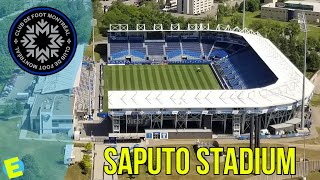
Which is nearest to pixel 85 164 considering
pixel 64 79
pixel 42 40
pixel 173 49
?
pixel 64 79

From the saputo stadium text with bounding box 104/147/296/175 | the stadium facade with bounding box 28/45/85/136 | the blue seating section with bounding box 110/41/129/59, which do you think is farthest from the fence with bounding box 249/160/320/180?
the blue seating section with bounding box 110/41/129/59

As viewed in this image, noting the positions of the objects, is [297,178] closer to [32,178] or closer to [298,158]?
[298,158]

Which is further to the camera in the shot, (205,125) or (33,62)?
(205,125)

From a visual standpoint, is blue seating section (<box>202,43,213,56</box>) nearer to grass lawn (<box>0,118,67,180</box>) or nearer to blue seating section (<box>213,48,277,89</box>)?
blue seating section (<box>213,48,277,89</box>)

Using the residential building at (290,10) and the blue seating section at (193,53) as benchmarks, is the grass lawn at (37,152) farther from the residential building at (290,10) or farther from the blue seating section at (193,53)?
the residential building at (290,10)

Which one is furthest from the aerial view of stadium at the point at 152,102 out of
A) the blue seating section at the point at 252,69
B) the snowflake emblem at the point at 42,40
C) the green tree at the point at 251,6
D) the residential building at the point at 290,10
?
the green tree at the point at 251,6

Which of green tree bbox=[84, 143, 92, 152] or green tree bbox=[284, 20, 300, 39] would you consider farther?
green tree bbox=[284, 20, 300, 39]

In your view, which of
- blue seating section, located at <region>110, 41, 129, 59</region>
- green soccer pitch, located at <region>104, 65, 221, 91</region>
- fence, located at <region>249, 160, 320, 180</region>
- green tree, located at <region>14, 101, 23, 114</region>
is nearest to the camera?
fence, located at <region>249, 160, 320, 180</region>

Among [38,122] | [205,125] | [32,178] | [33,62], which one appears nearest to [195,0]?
[205,125]
